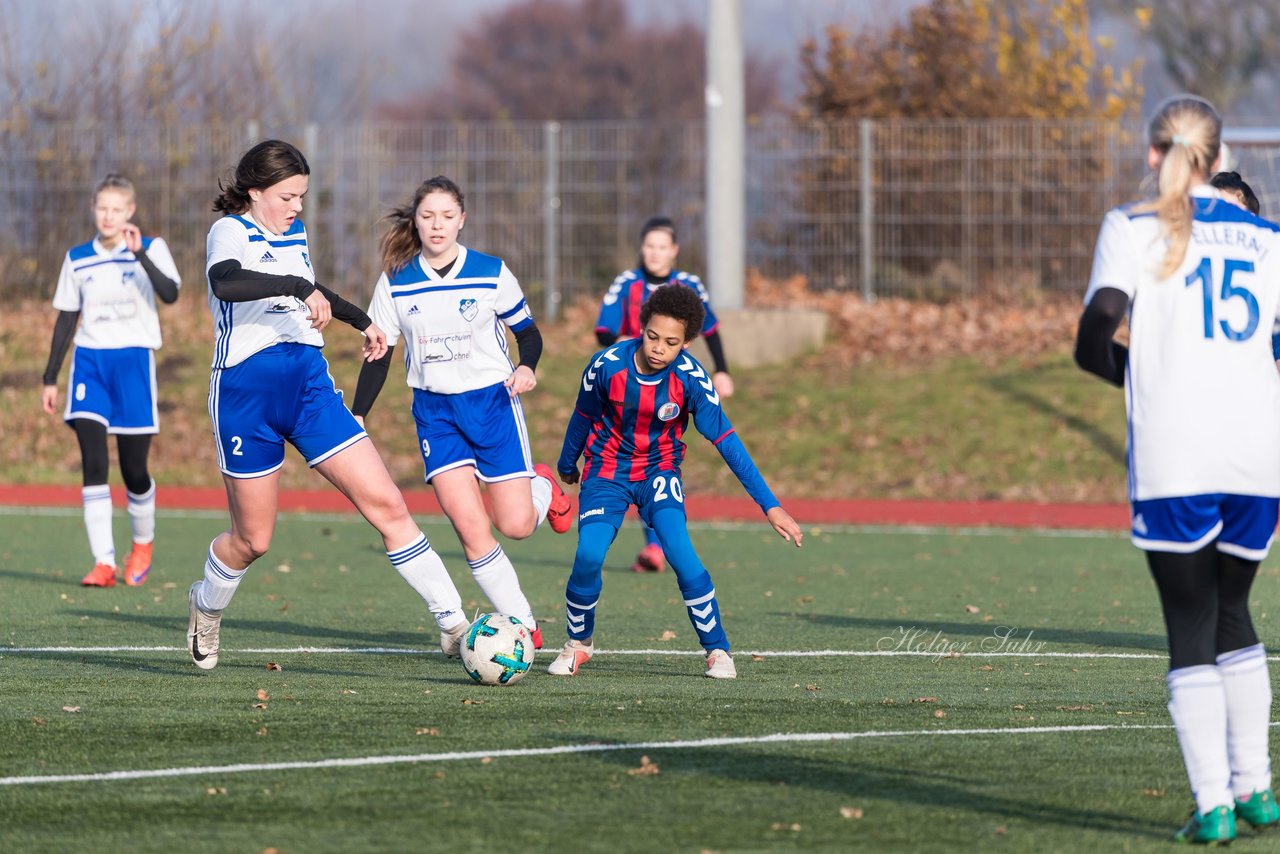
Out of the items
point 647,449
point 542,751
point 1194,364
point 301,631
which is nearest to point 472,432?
point 647,449

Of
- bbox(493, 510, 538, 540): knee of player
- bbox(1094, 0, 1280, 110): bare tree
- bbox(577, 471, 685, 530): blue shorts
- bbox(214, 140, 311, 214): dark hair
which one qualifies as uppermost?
bbox(1094, 0, 1280, 110): bare tree

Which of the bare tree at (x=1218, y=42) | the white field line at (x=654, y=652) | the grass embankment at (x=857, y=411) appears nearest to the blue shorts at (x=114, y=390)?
the white field line at (x=654, y=652)

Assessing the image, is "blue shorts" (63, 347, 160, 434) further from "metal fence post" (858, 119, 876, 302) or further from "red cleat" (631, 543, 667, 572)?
"metal fence post" (858, 119, 876, 302)

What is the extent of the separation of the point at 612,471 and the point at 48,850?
134 inches

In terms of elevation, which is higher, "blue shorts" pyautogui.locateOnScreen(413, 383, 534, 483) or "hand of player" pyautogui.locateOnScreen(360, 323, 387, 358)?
"hand of player" pyautogui.locateOnScreen(360, 323, 387, 358)

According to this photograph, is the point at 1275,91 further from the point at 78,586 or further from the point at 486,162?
the point at 78,586

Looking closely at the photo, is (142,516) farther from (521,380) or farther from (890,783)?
(890,783)

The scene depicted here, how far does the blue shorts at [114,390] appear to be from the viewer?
35.6ft

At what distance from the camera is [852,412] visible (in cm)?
2016

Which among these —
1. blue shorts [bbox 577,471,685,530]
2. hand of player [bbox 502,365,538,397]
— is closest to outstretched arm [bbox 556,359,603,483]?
blue shorts [bbox 577,471,685,530]

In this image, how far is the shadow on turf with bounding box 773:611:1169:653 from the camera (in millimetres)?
8523

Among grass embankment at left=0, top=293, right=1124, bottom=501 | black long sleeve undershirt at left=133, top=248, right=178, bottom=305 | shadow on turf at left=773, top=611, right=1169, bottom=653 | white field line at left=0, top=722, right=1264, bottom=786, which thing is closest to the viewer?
Result: white field line at left=0, top=722, right=1264, bottom=786

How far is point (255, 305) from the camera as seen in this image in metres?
6.98

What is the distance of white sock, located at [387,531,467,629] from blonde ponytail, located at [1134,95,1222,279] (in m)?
3.60
